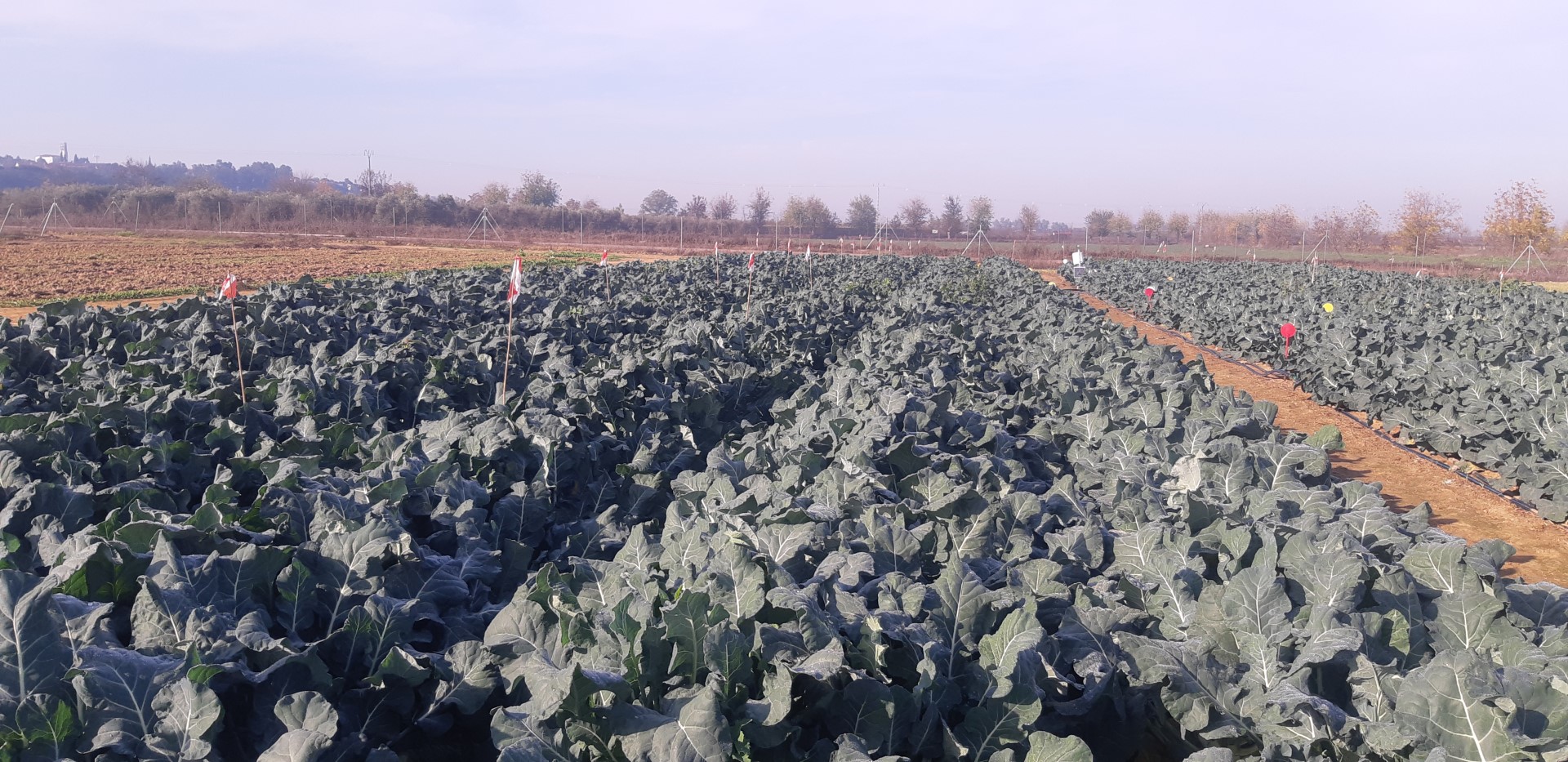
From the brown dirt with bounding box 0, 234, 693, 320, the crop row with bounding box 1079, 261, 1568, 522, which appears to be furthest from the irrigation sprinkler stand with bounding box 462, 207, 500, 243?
the crop row with bounding box 1079, 261, 1568, 522

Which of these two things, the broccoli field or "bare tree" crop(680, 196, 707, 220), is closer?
the broccoli field

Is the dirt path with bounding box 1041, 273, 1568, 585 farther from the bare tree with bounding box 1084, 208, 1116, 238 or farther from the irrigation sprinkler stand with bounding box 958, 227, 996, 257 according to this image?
the bare tree with bounding box 1084, 208, 1116, 238

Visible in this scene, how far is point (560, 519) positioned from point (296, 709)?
8.45ft

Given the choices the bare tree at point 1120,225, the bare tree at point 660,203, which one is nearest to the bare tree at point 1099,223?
the bare tree at point 1120,225

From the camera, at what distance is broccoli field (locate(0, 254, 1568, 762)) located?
2299 millimetres

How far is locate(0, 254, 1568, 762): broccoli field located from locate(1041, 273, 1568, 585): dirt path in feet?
8.26

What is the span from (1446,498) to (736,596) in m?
8.19

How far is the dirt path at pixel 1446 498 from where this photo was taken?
6.85 m

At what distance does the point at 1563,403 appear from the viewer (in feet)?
26.4

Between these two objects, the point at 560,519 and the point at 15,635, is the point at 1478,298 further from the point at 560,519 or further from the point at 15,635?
the point at 15,635

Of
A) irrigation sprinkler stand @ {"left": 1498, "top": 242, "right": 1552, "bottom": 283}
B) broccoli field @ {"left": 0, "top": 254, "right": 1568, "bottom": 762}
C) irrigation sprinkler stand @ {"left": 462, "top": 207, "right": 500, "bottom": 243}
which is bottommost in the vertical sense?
broccoli field @ {"left": 0, "top": 254, "right": 1568, "bottom": 762}

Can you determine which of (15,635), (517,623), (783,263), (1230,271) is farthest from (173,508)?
(1230,271)

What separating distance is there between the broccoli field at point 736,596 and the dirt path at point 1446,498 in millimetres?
2517

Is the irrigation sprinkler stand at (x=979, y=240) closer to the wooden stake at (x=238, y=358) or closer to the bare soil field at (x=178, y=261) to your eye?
the bare soil field at (x=178, y=261)
